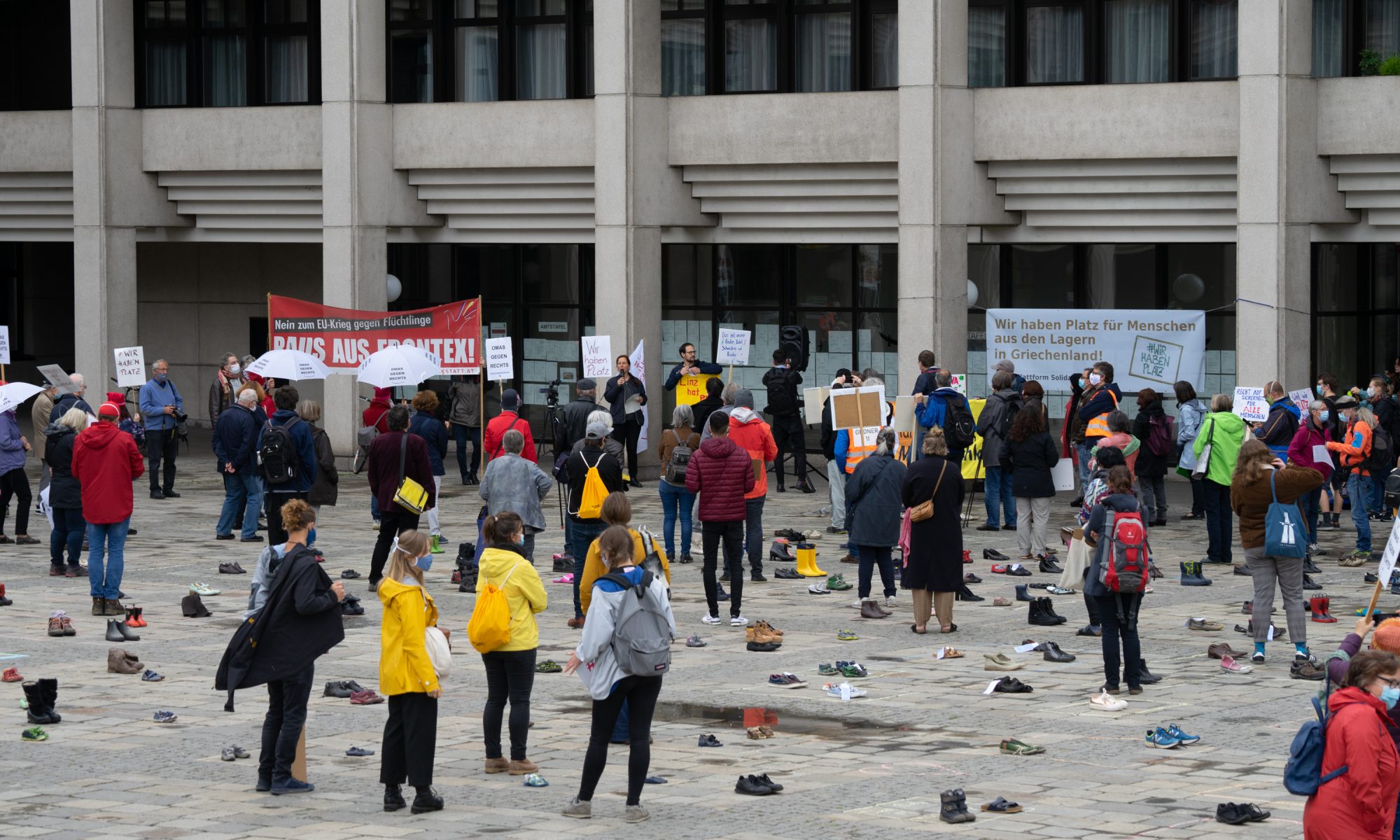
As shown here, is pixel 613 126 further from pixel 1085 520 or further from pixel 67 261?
pixel 67 261

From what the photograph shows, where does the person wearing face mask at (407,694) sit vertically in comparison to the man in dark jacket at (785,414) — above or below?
below

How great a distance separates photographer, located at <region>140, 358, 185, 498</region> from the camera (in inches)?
1069

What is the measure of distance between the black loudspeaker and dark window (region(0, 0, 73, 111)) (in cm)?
1617

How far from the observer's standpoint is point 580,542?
700 inches

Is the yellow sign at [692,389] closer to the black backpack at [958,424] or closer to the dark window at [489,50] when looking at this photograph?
the black backpack at [958,424]

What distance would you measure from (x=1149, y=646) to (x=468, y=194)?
59.2 feet

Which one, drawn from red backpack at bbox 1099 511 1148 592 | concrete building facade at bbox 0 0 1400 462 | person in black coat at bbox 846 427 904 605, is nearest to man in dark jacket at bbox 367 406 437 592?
person in black coat at bbox 846 427 904 605

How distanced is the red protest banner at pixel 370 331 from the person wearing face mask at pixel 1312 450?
1224 centimetres

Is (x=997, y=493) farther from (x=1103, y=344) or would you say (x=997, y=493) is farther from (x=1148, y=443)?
(x=1103, y=344)

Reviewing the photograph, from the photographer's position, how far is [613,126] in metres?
29.7

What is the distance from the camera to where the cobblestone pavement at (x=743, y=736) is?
10.6 meters

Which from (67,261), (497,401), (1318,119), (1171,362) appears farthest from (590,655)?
(67,261)

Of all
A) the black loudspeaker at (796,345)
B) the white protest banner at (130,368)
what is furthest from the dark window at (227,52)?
the black loudspeaker at (796,345)

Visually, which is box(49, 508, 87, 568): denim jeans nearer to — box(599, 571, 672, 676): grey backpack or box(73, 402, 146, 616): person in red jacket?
box(73, 402, 146, 616): person in red jacket
